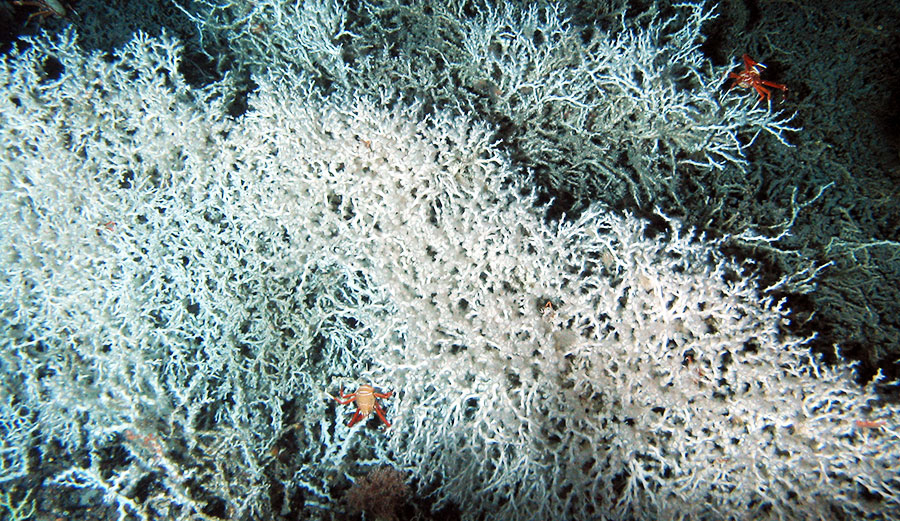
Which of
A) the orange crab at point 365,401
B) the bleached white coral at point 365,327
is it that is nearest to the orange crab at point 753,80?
the bleached white coral at point 365,327

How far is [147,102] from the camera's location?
2504 millimetres

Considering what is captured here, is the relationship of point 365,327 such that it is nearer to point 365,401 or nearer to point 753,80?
point 365,401

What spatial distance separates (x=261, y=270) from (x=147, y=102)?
4.42 ft

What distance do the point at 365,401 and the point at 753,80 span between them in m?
3.03

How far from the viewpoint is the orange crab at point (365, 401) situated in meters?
2.29

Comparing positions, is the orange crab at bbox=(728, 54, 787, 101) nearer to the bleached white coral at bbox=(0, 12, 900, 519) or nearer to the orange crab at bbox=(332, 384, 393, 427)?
the bleached white coral at bbox=(0, 12, 900, 519)

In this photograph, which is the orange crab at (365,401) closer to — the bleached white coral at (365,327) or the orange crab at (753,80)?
the bleached white coral at (365,327)

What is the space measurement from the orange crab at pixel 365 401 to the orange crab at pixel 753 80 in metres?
2.83

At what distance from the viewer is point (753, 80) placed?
2426 millimetres

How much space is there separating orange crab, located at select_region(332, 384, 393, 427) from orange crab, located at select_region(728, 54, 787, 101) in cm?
283

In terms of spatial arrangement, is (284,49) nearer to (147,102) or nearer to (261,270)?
(147,102)

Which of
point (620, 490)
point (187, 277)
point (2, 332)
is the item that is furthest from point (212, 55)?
point (620, 490)

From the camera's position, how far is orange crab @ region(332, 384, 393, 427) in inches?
90.4

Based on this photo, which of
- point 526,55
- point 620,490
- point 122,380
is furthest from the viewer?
point 526,55
